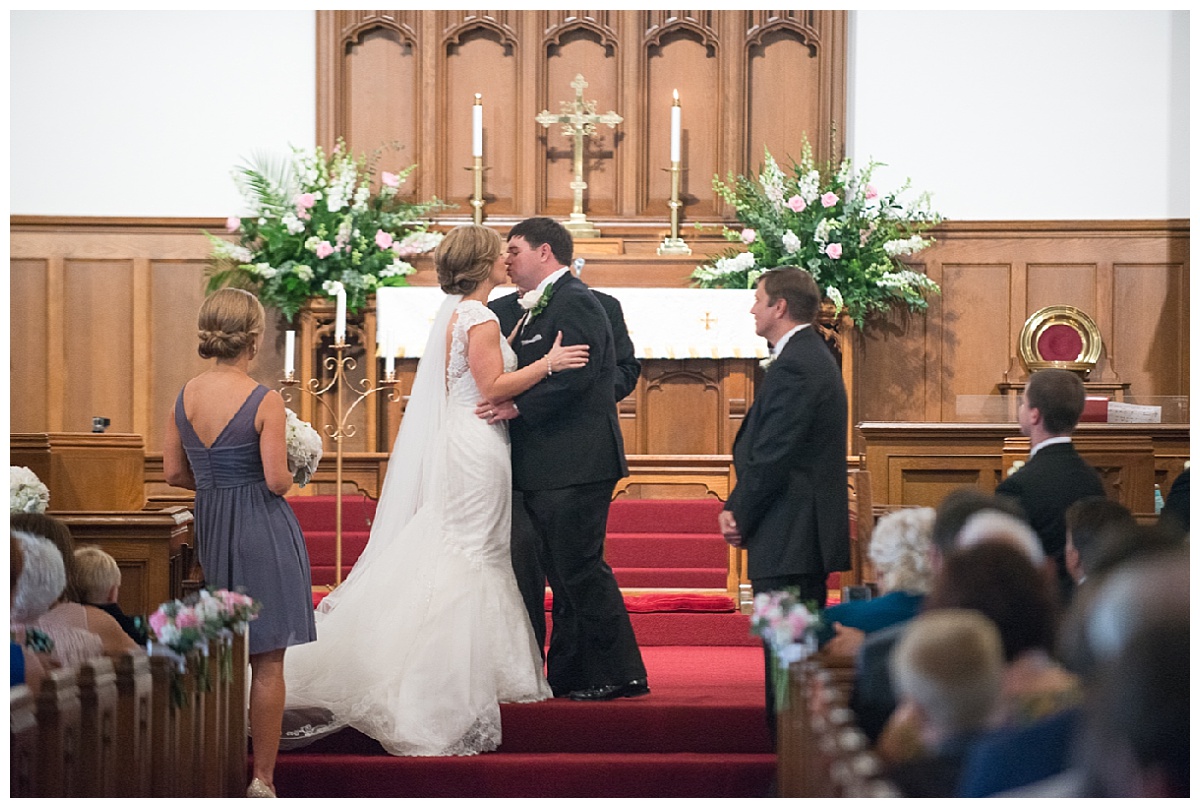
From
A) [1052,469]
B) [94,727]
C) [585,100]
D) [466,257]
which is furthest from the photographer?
[585,100]

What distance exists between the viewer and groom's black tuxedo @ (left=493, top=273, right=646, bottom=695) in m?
4.45

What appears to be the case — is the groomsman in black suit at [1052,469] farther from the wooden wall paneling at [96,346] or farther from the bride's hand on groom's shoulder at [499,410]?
the wooden wall paneling at [96,346]

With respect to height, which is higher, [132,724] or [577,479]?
[577,479]

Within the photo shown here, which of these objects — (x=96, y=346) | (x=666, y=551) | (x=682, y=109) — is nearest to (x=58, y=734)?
(x=666, y=551)

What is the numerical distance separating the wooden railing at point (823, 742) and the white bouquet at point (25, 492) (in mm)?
2630

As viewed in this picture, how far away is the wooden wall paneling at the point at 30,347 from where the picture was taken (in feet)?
29.2

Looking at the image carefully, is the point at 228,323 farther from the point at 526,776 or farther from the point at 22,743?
the point at 526,776

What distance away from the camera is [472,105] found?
921cm

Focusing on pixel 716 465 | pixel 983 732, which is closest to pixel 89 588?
pixel 983 732

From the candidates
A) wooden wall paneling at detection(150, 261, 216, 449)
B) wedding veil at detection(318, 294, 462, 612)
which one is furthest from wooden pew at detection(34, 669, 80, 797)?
wooden wall paneling at detection(150, 261, 216, 449)

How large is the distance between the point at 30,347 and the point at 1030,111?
682cm

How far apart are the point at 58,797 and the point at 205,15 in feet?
23.4

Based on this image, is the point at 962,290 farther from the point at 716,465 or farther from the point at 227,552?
the point at 227,552

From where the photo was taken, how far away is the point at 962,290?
29.5ft
